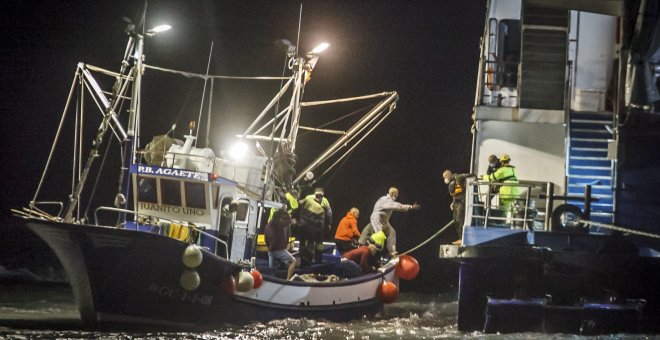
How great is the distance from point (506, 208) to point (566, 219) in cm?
105

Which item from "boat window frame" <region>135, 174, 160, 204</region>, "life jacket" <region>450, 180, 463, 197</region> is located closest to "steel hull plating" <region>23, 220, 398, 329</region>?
"boat window frame" <region>135, 174, 160, 204</region>

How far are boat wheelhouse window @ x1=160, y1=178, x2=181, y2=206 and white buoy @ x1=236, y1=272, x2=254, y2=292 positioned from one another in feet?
7.96

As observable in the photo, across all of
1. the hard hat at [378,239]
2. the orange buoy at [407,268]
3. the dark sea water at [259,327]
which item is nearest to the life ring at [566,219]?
the dark sea water at [259,327]

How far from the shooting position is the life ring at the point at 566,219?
13.7 meters

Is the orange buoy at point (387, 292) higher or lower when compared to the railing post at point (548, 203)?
lower

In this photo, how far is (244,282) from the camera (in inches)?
575

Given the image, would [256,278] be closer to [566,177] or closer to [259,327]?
[259,327]

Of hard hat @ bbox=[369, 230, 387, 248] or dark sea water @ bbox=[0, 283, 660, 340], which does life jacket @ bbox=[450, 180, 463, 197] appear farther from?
dark sea water @ bbox=[0, 283, 660, 340]

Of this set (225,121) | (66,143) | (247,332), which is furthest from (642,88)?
(66,143)

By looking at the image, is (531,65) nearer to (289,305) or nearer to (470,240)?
(470,240)

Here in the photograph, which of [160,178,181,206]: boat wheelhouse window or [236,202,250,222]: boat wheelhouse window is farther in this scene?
[236,202,250,222]: boat wheelhouse window

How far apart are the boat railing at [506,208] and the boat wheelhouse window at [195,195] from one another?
5.36 meters

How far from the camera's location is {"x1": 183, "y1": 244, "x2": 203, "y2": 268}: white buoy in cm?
1376

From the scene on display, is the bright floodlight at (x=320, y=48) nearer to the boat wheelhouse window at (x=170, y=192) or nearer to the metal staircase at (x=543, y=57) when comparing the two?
the metal staircase at (x=543, y=57)
